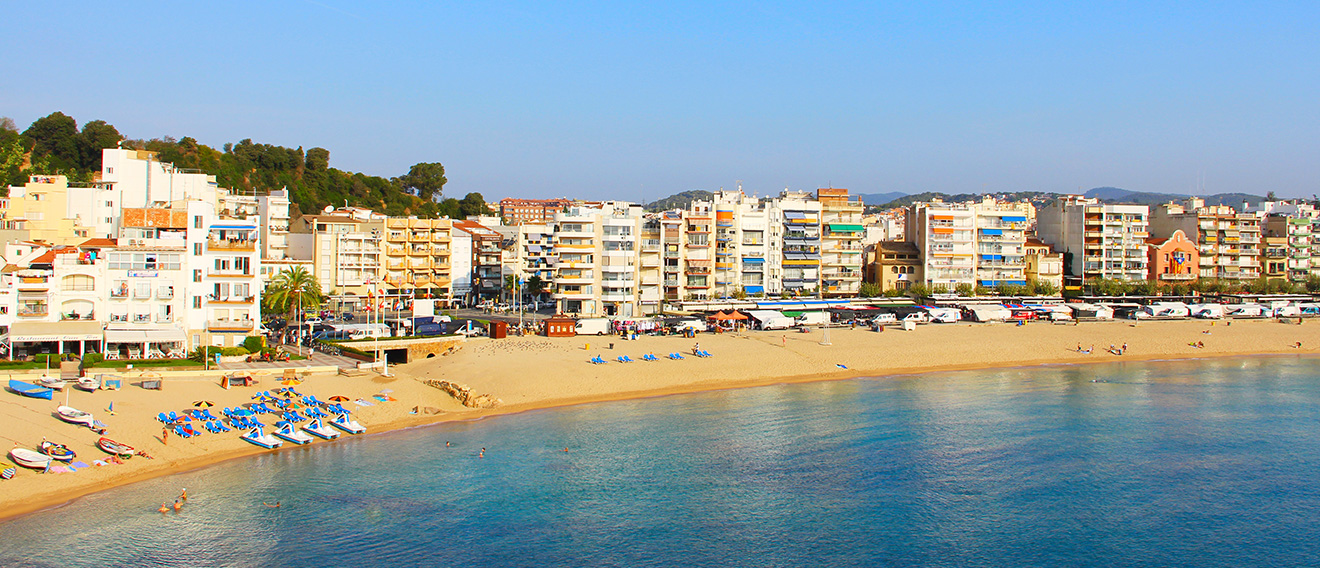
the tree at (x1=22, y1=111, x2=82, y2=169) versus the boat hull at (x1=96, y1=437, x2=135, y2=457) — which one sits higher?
the tree at (x1=22, y1=111, x2=82, y2=169)

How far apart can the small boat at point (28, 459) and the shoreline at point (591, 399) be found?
1.58 metres

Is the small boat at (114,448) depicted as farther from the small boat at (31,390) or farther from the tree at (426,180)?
the tree at (426,180)

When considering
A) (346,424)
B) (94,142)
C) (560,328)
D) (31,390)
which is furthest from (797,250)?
(94,142)

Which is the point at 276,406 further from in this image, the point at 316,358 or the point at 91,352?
the point at 91,352

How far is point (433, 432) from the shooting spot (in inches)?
1545

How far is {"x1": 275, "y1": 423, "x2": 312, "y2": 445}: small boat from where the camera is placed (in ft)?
120

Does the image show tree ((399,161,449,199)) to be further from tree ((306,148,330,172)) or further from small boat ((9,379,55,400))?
small boat ((9,379,55,400))

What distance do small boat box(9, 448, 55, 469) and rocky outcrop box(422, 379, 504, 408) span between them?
1726 centimetres

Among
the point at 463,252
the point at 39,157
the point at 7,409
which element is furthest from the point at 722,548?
the point at 39,157

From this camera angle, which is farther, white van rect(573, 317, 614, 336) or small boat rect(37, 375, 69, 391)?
white van rect(573, 317, 614, 336)

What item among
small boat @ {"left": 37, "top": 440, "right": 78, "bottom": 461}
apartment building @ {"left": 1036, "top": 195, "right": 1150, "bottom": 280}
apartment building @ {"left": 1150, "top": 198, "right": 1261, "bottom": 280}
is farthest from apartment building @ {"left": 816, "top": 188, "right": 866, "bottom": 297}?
small boat @ {"left": 37, "top": 440, "right": 78, "bottom": 461}

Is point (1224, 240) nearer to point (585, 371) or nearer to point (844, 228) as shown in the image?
point (844, 228)

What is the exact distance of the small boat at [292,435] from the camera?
120 feet

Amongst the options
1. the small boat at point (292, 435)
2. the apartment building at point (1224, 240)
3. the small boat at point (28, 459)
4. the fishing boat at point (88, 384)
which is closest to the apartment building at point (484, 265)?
the fishing boat at point (88, 384)
